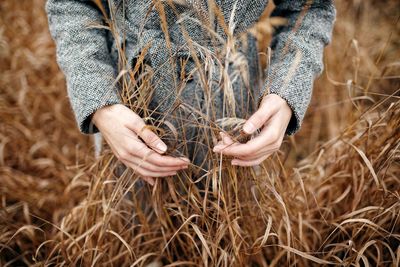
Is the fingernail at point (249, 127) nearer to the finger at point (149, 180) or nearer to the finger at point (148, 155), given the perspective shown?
the finger at point (148, 155)

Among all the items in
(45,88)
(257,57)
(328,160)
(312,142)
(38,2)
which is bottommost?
(312,142)

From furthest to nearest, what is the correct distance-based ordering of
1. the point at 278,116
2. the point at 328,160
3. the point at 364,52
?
the point at 364,52
the point at 328,160
the point at 278,116

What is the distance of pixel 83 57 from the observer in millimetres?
713

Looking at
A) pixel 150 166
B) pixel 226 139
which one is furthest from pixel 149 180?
pixel 226 139

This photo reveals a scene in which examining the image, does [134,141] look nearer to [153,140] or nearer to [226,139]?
[153,140]

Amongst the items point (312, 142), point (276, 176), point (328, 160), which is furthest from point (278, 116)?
point (312, 142)

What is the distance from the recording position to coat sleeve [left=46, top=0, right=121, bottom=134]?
2.29ft

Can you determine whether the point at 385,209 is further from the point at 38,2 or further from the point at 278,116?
the point at 38,2

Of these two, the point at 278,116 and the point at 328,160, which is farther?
the point at 328,160

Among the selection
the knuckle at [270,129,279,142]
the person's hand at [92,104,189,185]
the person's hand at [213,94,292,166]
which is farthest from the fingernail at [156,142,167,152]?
the knuckle at [270,129,279,142]

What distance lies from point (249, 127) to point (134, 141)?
0.23 m

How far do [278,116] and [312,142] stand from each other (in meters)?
1.06

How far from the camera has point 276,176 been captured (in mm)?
834

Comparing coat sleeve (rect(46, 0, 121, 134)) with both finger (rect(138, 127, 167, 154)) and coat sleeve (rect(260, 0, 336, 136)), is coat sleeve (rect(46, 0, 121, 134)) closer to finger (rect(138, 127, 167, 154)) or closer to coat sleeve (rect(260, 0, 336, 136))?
finger (rect(138, 127, 167, 154))
